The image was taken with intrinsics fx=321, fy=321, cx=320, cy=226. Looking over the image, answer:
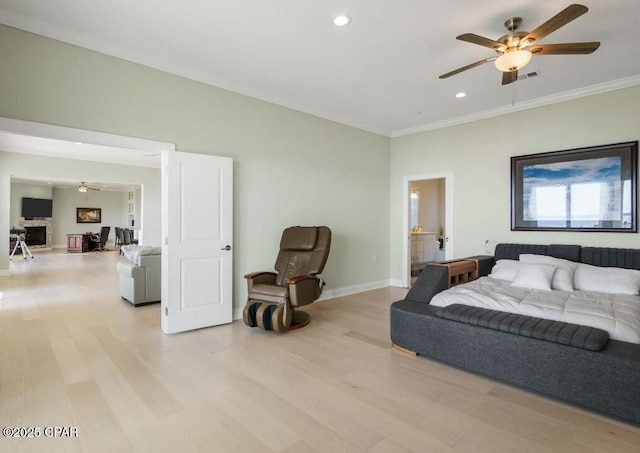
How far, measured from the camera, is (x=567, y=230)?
4.27m

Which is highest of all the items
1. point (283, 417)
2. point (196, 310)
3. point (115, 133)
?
point (115, 133)

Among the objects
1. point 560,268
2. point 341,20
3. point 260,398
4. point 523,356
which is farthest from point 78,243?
point 560,268

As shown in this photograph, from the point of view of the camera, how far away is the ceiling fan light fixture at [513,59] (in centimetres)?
249

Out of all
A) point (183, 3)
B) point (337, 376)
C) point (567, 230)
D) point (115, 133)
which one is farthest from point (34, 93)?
point (567, 230)

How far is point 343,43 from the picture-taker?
3.10 metres

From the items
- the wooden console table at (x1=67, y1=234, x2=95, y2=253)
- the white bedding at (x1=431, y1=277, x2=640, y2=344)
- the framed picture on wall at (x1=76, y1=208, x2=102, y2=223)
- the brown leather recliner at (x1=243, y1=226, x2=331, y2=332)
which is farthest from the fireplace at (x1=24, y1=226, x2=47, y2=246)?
the white bedding at (x1=431, y1=277, x2=640, y2=344)

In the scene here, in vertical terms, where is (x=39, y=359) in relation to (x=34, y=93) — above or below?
below

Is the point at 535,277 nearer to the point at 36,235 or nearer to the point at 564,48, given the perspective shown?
the point at 564,48

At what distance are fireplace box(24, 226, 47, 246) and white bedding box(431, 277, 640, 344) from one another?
1533 centimetres

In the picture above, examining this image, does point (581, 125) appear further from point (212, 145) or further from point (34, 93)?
point (34, 93)

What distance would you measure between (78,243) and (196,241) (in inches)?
456

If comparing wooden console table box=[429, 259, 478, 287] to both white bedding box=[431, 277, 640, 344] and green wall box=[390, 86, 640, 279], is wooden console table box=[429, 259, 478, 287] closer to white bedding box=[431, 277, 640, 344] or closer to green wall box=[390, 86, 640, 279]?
white bedding box=[431, 277, 640, 344]

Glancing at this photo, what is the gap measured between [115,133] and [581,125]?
5.59m

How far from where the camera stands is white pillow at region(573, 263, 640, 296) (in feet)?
10.3
